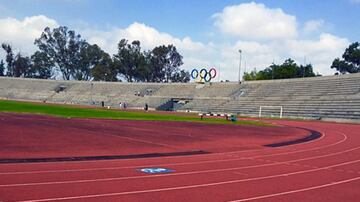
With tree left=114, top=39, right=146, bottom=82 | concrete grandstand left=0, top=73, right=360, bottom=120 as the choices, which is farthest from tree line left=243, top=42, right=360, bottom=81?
tree left=114, top=39, right=146, bottom=82

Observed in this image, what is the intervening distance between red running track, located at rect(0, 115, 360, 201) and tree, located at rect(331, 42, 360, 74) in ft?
288

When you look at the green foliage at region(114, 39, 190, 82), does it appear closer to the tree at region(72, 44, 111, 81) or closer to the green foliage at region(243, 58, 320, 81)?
the tree at region(72, 44, 111, 81)

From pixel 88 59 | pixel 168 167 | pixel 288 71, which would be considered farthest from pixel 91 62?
pixel 168 167

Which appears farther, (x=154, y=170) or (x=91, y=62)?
(x=91, y=62)

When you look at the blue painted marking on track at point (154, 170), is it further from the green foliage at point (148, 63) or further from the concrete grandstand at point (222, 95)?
the green foliage at point (148, 63)

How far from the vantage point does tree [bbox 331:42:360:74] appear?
314ft

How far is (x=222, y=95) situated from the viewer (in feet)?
233

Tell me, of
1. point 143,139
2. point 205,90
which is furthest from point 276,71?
point 143,139

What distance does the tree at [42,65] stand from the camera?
121 metres

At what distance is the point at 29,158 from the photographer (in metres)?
12.9

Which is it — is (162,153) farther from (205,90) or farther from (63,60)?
(63,60)

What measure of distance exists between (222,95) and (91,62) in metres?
62.1

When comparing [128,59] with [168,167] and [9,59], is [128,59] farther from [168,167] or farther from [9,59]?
[168,167]

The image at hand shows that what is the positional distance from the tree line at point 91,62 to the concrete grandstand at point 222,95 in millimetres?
24318
